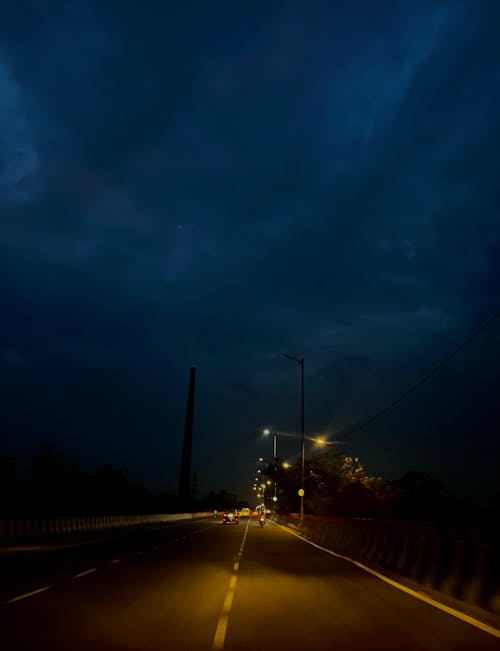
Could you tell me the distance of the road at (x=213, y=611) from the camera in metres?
9.28

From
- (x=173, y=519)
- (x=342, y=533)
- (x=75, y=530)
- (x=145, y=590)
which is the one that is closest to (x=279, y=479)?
(x=173, y=519)

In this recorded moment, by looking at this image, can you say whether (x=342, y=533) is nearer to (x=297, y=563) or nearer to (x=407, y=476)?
(x=297, y=563)

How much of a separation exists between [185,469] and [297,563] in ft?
337

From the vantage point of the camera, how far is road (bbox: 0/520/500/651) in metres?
9.28

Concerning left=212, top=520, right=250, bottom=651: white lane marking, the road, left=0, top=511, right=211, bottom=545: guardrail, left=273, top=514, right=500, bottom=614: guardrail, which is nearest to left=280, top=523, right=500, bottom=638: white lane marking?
the road

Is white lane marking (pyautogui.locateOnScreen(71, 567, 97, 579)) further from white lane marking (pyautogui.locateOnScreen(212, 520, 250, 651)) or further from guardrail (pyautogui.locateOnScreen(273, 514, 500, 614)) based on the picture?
guardrail (pyautogui.locateOnScreen(273, 514, 500, 614))

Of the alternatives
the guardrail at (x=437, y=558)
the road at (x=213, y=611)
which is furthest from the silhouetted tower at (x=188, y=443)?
the road at (x=213, y=611)

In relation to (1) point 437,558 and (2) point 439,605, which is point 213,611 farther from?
(1) point 437,558

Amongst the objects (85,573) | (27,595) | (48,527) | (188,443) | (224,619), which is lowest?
(224,619)

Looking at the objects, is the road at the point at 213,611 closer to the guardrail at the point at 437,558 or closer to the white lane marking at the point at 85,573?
the white lane marking at the point at 85,573

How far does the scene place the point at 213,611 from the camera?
1200 centimetres

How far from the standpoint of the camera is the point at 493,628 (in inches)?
418

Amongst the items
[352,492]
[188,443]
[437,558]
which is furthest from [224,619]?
[188,443]

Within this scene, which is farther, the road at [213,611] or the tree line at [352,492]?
the tree line at [352,492]
